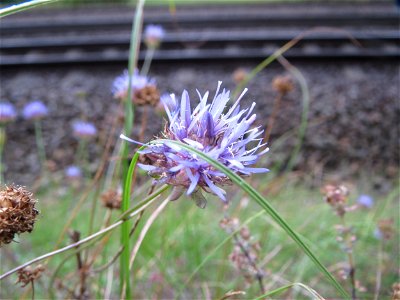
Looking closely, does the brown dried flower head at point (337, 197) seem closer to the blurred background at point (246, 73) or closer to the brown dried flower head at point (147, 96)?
the brown dried flower head at point (147, 96)

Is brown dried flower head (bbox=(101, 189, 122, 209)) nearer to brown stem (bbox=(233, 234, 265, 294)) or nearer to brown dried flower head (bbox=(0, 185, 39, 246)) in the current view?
brown stem (bbox=(233, 234, 265, 294))

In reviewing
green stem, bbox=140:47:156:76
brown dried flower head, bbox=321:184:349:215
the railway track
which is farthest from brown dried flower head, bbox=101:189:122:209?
the railway track

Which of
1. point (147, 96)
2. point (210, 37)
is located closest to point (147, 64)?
point (210, 37)

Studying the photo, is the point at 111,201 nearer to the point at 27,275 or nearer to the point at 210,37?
the point at 27,275

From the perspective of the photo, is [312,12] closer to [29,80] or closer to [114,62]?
[114,62]

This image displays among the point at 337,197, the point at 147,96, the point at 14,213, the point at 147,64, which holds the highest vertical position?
the point at 147,64

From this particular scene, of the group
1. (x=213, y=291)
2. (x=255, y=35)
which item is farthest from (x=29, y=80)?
(x=213, y=291)
